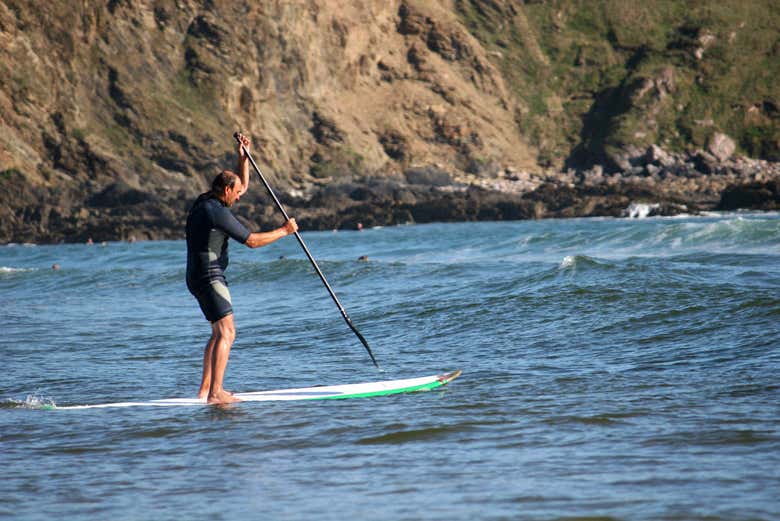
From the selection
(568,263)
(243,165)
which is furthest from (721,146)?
(243,165)

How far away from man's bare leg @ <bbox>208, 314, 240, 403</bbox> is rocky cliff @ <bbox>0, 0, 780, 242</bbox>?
134 ft

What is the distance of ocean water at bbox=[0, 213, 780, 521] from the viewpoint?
4766mm

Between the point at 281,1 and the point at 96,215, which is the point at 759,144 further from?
the point at 96,215

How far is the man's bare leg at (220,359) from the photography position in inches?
295

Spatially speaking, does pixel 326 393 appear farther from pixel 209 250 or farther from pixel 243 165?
pixel 243 165

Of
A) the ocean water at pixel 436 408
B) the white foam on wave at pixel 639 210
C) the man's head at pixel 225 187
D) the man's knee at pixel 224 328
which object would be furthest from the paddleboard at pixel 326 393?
the white foam on wave at pixel 639 210

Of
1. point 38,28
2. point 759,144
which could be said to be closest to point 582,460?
point 38,28

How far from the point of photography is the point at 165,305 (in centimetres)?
1661

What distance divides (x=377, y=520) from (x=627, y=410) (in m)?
2.62

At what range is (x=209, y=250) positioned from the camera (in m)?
7.57

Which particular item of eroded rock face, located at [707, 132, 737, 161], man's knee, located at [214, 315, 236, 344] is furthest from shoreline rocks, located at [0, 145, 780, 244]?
man's knee, located at [214, 315, 236, 344]

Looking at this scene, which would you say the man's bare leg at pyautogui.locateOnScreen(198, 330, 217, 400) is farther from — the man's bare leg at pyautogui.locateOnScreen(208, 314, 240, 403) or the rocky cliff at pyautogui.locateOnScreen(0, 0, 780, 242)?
the rocky cliff at pyautogui.locateOnScreen(0, 0, 780, 242)

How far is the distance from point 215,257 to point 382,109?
210ft

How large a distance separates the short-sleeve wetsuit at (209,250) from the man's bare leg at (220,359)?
73 millimetres
